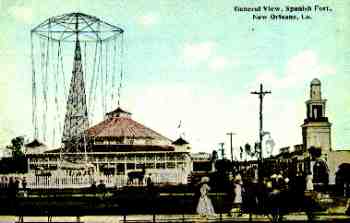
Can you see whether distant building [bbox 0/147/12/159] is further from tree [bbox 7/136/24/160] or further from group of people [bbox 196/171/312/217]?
group of people [bbox 196/171/312/217]

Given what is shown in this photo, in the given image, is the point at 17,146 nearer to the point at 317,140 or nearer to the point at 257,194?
the point at 317,140

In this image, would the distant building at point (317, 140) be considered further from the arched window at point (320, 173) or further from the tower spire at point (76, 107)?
the tower spire at point (76, 107)

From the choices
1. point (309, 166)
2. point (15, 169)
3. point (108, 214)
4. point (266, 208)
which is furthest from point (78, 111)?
point (266, 208)

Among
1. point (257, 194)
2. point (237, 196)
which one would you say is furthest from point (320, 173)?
point (257, 194)

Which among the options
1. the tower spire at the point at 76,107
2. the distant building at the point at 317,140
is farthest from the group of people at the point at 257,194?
the distant building at the point at 317,140

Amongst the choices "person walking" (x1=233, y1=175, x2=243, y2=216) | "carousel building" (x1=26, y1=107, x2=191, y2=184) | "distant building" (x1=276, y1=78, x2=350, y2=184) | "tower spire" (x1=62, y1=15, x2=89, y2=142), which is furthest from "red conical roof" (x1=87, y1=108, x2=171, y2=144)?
"person walking" (x1=233, y1=175, x2=243, y2=216)
